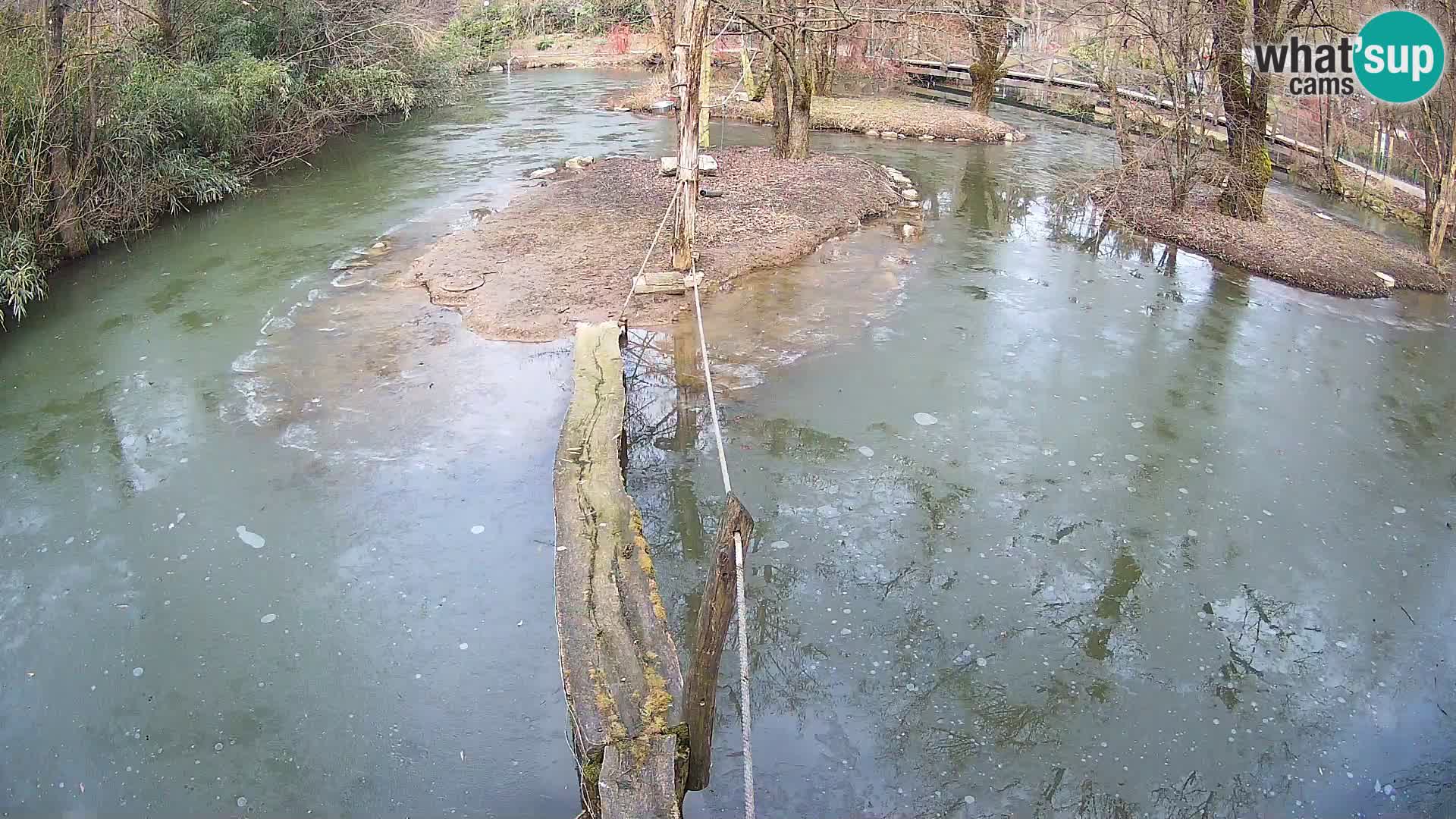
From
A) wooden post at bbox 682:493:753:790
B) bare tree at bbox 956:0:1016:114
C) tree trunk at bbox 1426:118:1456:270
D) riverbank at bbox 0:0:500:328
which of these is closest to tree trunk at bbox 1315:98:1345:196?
tree trunk at bbox 1426:118:1456:270

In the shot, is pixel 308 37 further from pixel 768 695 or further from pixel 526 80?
pixel 768 695

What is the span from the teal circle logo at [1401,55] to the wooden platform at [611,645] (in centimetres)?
1028

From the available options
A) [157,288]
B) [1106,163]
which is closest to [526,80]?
[1106,163]

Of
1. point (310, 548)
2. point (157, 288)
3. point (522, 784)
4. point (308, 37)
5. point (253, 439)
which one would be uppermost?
point (308, 37)

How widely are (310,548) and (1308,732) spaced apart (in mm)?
4961

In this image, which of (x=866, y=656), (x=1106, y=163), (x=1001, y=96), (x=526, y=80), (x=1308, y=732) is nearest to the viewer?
(x=1308, y=732)

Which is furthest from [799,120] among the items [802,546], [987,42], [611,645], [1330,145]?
[611,645]

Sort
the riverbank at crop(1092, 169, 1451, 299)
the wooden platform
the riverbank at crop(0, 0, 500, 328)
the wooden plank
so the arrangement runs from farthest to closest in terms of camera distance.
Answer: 1. the riverbank at crop(1092, 169, 1451, 299)
2. the riverbank at crop(0, 0, 500, 328)
3. the wooden platform
4. the wooden plank

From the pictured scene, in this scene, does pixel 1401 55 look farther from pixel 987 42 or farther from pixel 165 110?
pixel 165 110

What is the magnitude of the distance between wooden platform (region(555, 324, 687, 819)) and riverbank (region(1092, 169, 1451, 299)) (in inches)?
316

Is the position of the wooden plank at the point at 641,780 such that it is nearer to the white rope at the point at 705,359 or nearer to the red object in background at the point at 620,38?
the white rope at the point at 705,359

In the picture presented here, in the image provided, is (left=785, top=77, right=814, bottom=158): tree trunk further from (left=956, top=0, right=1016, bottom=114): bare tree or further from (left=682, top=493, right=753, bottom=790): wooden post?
(left=682, top=493, right=753, bottom=790): wooden post

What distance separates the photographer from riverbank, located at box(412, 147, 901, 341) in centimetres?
840

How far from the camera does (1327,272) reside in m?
9.78
